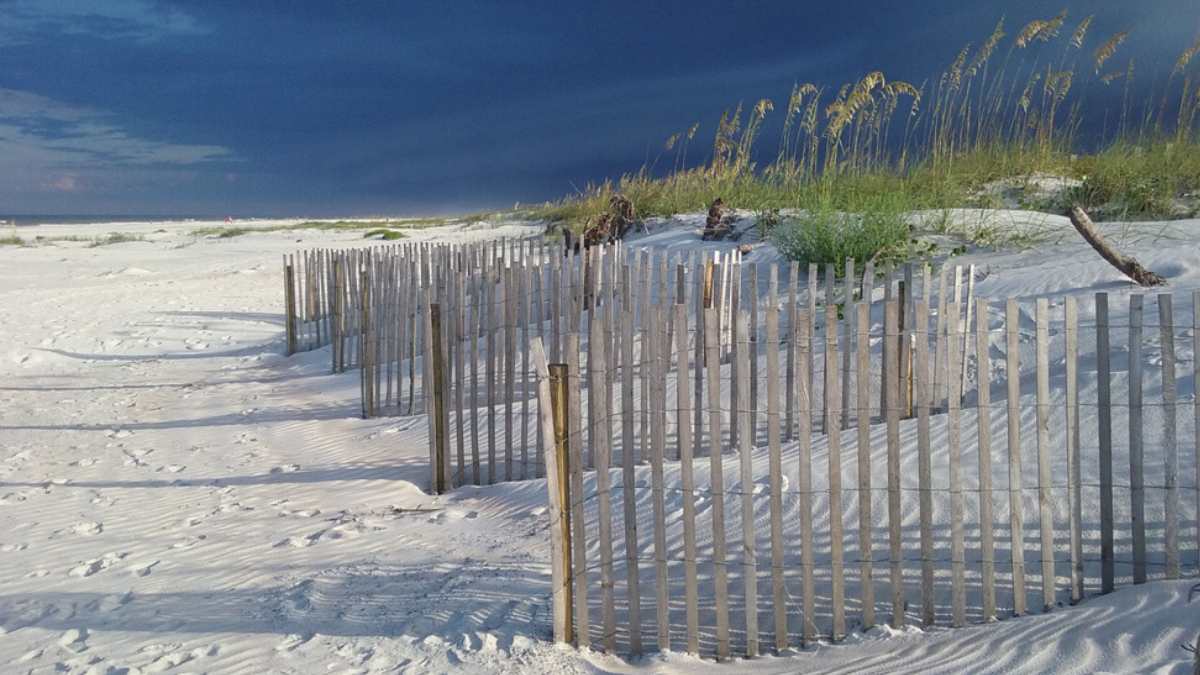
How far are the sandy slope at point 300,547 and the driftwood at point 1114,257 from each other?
0.24 metres

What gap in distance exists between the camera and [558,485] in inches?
146

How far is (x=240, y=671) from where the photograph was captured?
11.9 feet

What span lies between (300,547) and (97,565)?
3.29ft

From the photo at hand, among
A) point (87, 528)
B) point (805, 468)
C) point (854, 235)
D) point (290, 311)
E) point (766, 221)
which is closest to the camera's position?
point (805, 468)

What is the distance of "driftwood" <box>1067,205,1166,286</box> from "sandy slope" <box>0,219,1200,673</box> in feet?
0.78

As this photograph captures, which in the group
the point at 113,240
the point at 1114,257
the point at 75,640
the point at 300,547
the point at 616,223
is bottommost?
the point at 75,640

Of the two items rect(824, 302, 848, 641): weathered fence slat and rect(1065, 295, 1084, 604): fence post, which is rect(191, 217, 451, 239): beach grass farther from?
rect(1065, 295, 1084, 604): fence post

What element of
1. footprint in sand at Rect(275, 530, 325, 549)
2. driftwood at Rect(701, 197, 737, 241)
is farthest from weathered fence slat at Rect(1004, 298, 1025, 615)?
driftwood at Rect(701, 197, 737, 241)

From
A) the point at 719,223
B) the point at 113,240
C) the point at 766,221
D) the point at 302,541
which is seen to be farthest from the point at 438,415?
the point at 113,240

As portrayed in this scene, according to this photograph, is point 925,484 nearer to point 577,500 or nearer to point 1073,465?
point 1073,465

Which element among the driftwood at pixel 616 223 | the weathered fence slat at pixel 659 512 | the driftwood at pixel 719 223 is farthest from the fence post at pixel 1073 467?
the driftwood at pixel 616 223

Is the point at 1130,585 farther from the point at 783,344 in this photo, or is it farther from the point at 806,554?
the point at 783,344

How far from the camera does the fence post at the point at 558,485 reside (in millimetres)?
3666

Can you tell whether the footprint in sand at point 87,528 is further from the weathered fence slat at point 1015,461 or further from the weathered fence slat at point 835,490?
the weathered fence slat at point 1015,461
